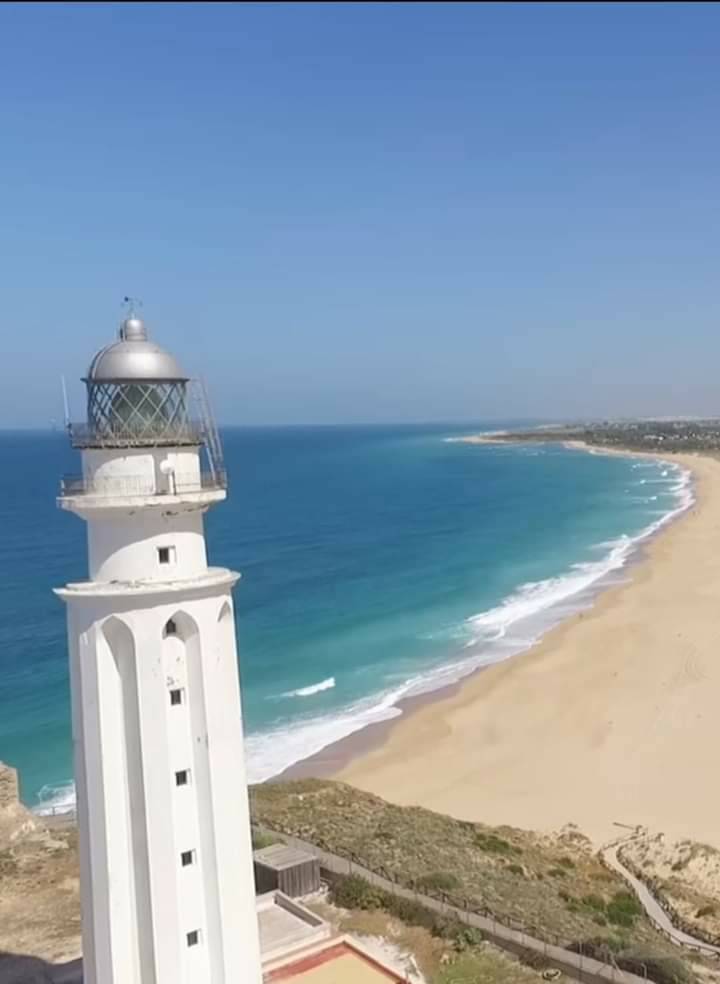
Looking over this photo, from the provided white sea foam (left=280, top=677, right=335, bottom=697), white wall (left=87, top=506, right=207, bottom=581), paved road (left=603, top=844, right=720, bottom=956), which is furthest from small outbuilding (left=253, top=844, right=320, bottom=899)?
white sea foam (left=280, top=677, right=335, bottom=697)

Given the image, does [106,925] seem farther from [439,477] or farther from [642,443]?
[642,443]

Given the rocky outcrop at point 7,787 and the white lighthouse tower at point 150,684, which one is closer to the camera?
the white lighthouse tower at point 150,684

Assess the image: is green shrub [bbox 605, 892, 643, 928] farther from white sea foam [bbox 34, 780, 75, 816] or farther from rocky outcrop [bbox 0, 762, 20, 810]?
white sea foam [bbox 34, 780, 75, 816]

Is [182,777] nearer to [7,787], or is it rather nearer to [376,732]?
[7,787]

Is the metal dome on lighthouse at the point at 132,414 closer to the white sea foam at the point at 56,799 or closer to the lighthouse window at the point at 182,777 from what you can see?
the lighthouse window at the point at 182,777

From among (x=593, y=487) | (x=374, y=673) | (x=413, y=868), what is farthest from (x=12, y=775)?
(x=593, y=487)

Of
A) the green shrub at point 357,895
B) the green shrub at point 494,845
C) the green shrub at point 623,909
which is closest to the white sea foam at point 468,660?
the green shrub at point 494,845
